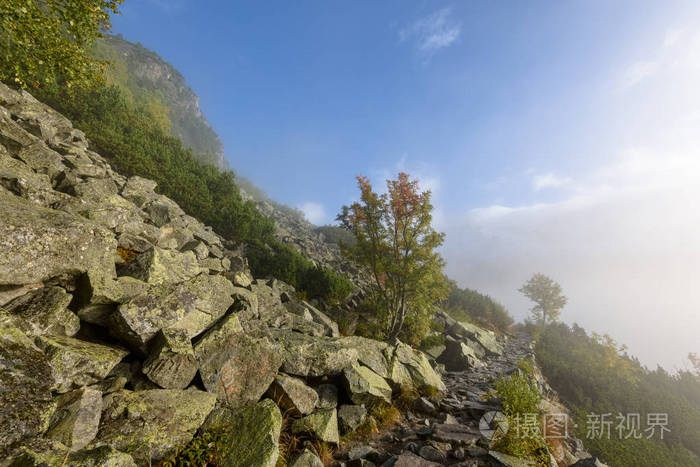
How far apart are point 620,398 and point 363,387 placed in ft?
60.5

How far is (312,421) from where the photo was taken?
4.78m

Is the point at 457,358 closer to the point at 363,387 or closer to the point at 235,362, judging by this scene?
the point at 363,387

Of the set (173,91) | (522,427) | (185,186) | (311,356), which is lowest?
(311,356)

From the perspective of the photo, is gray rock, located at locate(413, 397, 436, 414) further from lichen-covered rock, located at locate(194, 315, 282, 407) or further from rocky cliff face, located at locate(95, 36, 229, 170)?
rocky cliff face, located at locate(95, 36, 229, 170)

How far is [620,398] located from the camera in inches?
575

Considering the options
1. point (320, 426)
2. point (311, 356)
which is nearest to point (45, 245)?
point (311, 356)

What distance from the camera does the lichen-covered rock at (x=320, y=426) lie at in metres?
4.65

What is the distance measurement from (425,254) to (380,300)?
371 centimetres

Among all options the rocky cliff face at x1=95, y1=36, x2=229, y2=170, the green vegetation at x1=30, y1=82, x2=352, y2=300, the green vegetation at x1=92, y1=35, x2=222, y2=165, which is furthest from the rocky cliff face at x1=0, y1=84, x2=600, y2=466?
the rocky cliff face at x1=95, y1=36, x2=229, y2=170

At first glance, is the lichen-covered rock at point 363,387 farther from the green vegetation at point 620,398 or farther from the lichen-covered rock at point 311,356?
the green vegetation at point 620,398

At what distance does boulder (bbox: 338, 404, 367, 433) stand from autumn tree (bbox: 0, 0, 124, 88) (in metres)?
12.2

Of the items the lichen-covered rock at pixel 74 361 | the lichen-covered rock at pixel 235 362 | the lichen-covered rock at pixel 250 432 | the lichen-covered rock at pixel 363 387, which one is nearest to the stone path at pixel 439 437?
the lichen-covered rock at pixel 363 387

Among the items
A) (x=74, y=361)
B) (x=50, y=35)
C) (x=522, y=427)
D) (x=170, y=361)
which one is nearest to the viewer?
(x=74, y=361)

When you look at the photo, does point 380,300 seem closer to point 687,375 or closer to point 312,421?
point 312,421
